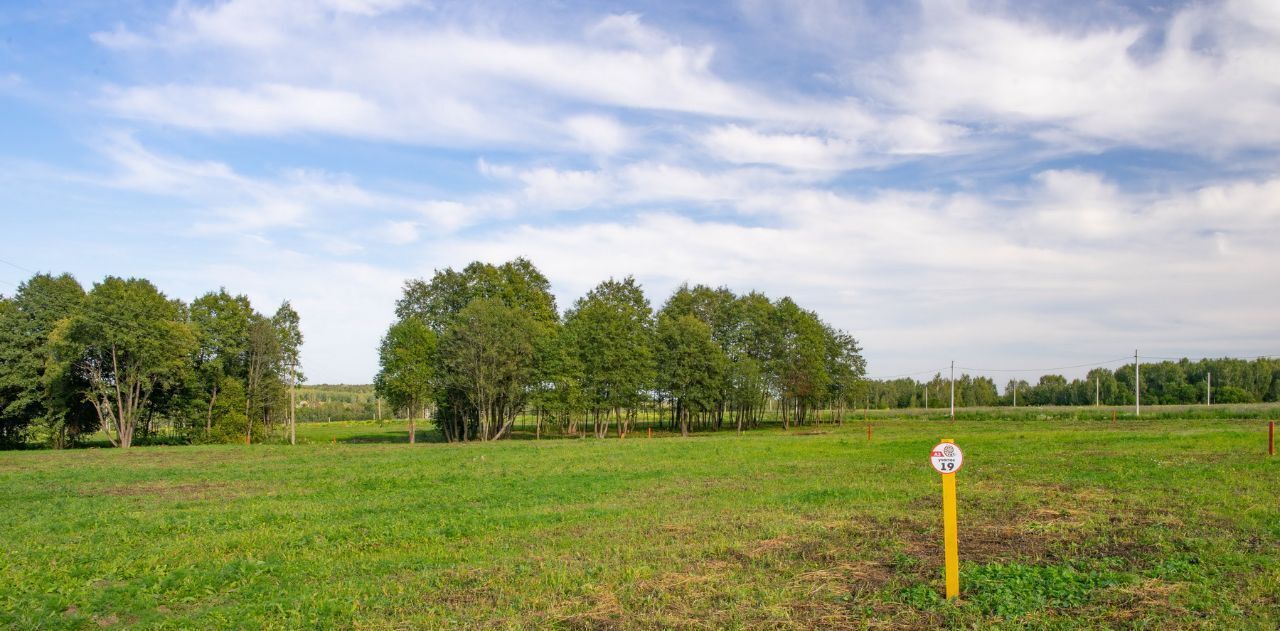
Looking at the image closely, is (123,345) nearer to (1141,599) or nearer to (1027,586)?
(1027,586)

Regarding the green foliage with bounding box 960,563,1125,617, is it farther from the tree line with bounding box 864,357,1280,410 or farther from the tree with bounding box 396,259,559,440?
the tree line with bounding box 864,357,1280,410

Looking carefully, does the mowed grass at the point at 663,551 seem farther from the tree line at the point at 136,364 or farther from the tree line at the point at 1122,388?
the tree line at the point at 1122,388

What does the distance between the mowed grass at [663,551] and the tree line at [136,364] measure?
3515 cm

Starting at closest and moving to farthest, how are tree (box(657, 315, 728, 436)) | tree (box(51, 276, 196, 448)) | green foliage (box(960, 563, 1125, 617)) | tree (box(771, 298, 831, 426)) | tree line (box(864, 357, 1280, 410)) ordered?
green foliage (box(960, 563, 1125, 617)) → tree (box(51, 276, 196, 448)) → tree (box(657, 315, 728, 436)) → tree (box(771, 298, 831, 426)) → tree line (box(864, 357, 1280, 410))

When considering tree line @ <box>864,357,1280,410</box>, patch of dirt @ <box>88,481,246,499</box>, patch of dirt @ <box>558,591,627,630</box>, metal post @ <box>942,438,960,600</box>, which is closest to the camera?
patch of dirt @ <box>558,591,627,630</box>

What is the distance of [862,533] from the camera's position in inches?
454

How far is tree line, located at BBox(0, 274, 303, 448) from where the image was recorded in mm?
50531

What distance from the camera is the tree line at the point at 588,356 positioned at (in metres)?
59.4

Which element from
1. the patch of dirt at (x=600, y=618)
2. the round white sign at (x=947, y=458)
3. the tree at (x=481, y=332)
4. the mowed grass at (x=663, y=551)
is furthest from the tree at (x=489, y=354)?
the round white sign at (x=947, y=458)

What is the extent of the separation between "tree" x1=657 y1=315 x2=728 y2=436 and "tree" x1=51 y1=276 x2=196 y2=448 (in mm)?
39527

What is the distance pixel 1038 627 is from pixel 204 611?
30.4 feet

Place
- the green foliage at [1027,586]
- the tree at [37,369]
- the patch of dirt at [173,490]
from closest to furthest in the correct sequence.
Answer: the green foliage at [1027,586] → the patch of dirt at [173,490] → the tree at [37,369]

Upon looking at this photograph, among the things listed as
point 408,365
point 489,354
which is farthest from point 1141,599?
point 408,365

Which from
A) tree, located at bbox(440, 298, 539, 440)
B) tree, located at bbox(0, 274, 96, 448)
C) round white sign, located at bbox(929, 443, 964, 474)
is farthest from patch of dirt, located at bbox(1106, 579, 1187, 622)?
tree, located at bbox(0, 274, 96, 448)
